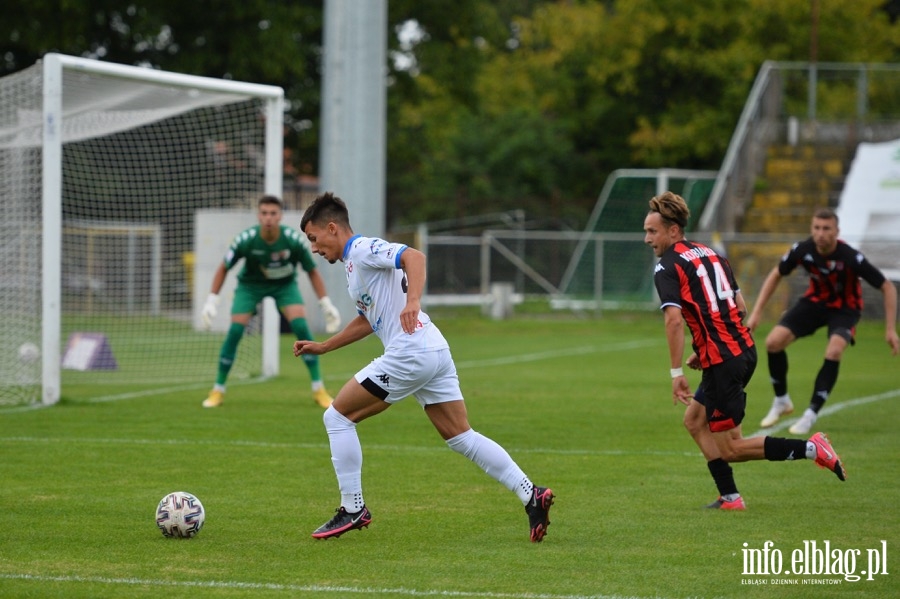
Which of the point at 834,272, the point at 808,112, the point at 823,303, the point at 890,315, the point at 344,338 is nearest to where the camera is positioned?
the point at 344,338

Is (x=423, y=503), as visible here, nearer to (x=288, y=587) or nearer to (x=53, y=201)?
(x=288, y=587)

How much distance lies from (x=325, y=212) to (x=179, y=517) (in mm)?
1909

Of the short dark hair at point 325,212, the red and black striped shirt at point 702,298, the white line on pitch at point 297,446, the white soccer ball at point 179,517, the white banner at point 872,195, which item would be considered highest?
the white banner at point 872,195

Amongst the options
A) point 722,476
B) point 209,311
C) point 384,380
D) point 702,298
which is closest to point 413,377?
point 384,380

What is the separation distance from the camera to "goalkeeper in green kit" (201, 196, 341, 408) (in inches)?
528

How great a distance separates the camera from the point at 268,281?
13.8 meters

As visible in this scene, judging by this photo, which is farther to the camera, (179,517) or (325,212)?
(325,212)

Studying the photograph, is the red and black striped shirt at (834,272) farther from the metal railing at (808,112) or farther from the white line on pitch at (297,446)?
the metal railing at (808,112)

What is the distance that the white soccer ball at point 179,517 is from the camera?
7.02m

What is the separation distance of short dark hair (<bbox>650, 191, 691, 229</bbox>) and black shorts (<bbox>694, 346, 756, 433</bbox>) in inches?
36.5

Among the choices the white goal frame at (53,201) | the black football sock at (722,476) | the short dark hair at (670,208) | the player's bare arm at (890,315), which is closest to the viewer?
the short dark hair at (670,208)

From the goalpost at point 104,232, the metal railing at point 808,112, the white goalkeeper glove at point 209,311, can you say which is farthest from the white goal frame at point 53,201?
the metal railing at point 808,112

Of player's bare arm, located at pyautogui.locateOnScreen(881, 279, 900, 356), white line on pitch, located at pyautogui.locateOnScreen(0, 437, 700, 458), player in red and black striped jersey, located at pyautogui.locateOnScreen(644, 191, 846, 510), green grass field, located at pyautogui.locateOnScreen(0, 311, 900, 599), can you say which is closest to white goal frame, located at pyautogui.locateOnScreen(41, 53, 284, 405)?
green grass field, located at pyautogui.locateOnScreen(0, 311, 900, 599)

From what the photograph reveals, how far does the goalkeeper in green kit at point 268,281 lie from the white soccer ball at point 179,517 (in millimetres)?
6222
